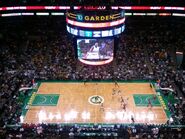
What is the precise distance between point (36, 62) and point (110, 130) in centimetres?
1810

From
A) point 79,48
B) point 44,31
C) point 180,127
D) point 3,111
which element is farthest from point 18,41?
point 180,127

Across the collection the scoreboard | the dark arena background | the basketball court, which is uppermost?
the scoreboard

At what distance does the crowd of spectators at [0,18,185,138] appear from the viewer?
2761cm

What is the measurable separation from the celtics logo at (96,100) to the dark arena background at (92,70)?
41 millimetres

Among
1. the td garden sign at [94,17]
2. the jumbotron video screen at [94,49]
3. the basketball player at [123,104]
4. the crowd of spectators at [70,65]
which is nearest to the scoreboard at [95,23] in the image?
the td garden sign at [94,17]

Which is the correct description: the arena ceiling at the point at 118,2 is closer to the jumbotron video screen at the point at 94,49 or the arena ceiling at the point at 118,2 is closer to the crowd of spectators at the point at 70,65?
the crowd of spectators at the point at 70,65

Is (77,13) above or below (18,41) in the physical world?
above

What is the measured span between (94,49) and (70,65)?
3875mm

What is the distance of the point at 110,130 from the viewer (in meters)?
27.5

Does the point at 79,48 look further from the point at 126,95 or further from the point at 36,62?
the point at 126,95

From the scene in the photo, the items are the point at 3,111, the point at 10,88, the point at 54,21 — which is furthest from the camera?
the point at 54,21

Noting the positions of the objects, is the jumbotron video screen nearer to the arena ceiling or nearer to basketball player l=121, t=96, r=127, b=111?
the arena ceiling

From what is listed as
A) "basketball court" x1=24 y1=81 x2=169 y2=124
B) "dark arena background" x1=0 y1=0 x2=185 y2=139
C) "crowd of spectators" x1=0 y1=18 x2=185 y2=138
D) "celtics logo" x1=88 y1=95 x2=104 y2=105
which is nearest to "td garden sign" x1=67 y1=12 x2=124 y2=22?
"dark arena background" x1=0 y1=0 x2=185 y2=139

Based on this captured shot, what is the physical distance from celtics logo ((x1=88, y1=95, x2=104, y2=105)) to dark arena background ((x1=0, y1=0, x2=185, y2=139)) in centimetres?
4
